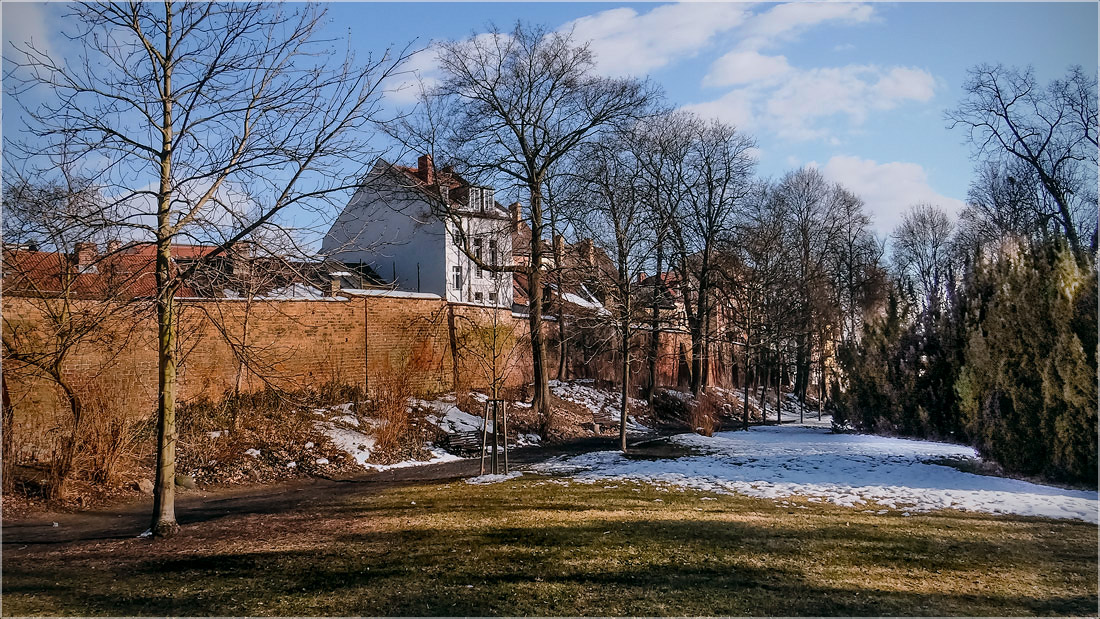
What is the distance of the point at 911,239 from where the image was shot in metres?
45.3

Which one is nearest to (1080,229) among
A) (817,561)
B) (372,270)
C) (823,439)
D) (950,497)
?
(823,439)

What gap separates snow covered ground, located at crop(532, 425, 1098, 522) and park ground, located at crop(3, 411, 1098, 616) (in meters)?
0.08

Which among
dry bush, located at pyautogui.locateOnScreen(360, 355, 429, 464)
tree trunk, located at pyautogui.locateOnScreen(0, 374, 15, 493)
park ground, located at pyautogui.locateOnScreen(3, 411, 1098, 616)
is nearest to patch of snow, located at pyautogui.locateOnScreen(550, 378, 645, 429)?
dry bush, located at pyautogui.locateOnScreen(360, 355, 429, 464)

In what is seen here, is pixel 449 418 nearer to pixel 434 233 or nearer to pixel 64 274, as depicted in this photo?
pixel 434 233

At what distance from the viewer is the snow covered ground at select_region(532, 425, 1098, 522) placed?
991 centimetres

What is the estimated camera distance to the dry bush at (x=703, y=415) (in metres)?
21.2

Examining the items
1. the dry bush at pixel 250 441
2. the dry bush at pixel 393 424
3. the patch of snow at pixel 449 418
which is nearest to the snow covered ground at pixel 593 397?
the patch of snow at pixel 449 418

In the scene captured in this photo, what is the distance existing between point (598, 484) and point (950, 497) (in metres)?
5.51

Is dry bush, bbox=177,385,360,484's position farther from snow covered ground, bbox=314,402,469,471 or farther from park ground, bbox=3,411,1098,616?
park ground, bbox=3,411,1098,616

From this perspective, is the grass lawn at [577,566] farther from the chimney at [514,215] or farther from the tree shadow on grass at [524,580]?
the chimney at [514,215]

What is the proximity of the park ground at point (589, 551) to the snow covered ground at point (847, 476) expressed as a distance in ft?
0.26

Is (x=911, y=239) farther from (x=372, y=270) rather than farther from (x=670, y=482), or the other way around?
(x=670, y=482)

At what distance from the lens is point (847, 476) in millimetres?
12336

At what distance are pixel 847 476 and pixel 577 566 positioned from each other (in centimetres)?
788
